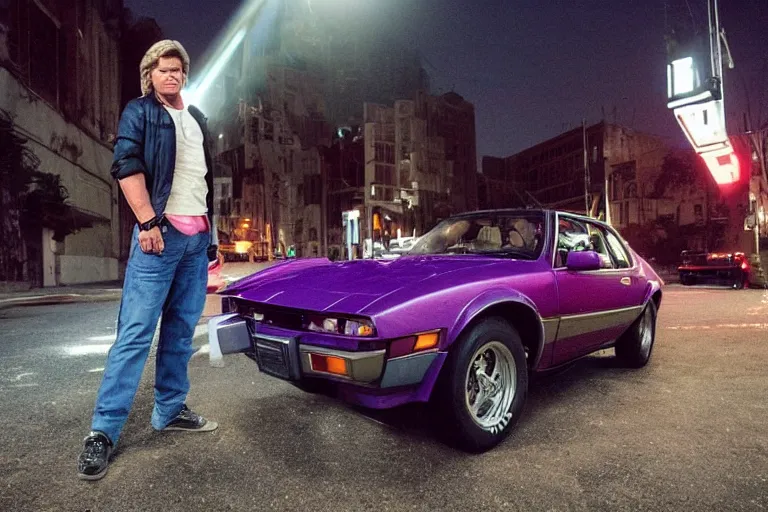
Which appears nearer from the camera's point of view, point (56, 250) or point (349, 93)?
point (56, 250)

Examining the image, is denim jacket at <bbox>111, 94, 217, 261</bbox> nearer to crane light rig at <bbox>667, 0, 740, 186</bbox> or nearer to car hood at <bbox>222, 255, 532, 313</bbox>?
car hood at <bbox>222, 255, 532, 313</bbox>

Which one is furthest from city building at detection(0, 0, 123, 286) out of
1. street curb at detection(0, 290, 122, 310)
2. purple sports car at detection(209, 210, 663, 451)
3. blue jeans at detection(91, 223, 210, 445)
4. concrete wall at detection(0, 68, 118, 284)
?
purple sports car at detection(209, 210, 663, 451)

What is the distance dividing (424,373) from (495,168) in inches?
2434

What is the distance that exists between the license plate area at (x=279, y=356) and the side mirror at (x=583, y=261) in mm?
1944

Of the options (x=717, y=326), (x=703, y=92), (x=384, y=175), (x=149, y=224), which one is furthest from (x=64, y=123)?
(x=384, y=175)

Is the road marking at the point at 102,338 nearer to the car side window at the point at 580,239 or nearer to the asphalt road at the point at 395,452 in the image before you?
the asphalt road at the point at 395,452

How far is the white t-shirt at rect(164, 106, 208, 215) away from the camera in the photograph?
2.54m

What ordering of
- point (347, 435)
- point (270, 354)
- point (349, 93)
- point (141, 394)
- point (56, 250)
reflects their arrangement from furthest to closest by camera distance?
point (349, 93), point (56, 250), point (141, 394), point (347, 435), point (270, 354)

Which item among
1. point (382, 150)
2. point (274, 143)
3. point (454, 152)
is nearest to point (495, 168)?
point (454, 152)

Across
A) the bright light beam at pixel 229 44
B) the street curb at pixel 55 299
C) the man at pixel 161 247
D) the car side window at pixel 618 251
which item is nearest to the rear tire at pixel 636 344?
the car side window at pixel 618 251

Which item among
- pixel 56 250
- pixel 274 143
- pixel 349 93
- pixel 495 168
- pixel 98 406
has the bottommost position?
pixel 98 406

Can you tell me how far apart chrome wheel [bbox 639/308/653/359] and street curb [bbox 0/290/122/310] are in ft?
41.7

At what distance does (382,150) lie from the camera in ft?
163

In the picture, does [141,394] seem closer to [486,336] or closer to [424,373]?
[424,373]
